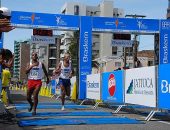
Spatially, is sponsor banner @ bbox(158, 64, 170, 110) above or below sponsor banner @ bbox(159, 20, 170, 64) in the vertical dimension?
below

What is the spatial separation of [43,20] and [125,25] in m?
4.47

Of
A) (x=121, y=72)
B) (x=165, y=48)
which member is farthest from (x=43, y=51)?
(x=121, y=72)

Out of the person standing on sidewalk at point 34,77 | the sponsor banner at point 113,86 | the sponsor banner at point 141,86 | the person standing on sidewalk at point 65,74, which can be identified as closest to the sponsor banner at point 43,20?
the sponsor banner at point 113,86

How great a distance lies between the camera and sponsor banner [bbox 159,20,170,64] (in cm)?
2389

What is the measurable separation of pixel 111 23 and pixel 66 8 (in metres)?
109

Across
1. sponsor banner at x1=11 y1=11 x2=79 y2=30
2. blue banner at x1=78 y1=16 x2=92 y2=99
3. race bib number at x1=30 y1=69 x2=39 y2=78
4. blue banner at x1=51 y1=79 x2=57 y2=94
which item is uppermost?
sponsor banner at x1=11 y1=11 x2=79 y2=30

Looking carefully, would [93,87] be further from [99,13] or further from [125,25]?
[99,13]

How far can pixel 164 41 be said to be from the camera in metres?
Answer: 24.0

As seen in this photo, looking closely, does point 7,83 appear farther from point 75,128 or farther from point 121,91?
point 75,128

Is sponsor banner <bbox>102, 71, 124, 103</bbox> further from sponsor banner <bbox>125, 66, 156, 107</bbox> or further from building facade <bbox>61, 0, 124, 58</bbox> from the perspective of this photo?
building facade <bbox>61, 0, 124, 58</bbox>

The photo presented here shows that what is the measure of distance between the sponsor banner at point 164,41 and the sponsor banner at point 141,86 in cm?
1092

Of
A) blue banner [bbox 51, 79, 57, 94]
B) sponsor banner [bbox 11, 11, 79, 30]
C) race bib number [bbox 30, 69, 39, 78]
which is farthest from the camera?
blue banner [bbox 51, 79, 57, 94]

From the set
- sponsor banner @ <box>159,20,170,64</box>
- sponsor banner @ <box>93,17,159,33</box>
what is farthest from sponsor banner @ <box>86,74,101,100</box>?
sponsor banner @ <box>159,20,170,64</box>

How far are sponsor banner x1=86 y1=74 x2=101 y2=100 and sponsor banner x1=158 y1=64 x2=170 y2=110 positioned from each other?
5908 mm
